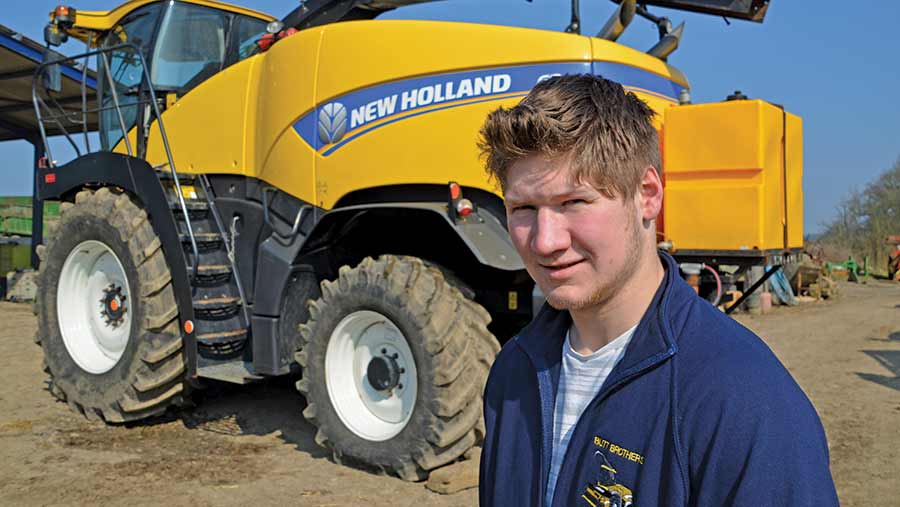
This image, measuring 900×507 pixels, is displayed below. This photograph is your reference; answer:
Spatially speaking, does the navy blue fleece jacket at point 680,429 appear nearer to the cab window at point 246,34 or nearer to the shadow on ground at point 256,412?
the shadow on ground at point 256,412

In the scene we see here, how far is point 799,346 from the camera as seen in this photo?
9.59 m

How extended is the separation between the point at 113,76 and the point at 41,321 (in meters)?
2.02

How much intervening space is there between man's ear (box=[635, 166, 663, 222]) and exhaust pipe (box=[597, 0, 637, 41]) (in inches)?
127

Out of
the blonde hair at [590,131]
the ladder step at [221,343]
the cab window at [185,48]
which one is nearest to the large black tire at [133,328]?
the ladder step at [221,343]

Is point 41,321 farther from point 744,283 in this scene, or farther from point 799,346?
point 799,346

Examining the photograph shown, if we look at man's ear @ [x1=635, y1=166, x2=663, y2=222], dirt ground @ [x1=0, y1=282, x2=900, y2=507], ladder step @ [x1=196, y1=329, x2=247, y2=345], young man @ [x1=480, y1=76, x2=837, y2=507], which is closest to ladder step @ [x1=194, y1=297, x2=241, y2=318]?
ladder step @ [x1=196, y1=329, x2=247, y2=345]

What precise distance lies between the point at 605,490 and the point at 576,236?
1.47 ft

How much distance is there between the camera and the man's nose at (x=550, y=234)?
1418 millimetres

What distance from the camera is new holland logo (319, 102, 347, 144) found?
4742 mm

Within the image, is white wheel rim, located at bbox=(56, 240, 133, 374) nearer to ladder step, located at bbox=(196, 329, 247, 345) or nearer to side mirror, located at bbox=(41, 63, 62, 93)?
ladder step, located at bbox=(196, 329, 247, 345)

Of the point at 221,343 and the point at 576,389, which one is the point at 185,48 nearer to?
the point at 221,343

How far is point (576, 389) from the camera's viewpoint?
4.99ft

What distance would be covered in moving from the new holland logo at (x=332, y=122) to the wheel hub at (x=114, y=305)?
2079 millimetres

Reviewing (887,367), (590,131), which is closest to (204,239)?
(590,131)
